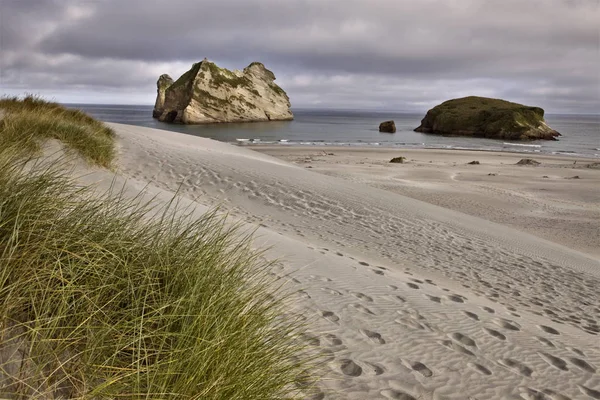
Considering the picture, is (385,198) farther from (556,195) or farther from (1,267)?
(1,267)

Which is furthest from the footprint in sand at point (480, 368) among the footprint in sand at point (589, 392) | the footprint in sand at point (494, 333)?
the footprint in sand at point (494, 333)

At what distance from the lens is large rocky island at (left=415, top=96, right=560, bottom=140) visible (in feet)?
196

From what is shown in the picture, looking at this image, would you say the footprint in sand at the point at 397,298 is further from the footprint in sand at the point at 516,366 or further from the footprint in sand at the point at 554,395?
the footprint in sand at the point at 554,395

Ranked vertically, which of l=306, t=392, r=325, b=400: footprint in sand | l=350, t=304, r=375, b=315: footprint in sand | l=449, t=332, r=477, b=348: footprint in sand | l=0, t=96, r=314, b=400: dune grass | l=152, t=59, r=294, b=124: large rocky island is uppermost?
l=152, t=59, r=294, b=124: large rocky island

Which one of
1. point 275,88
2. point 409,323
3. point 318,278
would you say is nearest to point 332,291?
point 318,278

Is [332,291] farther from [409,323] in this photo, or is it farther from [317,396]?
[317,396]

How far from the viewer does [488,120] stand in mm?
64812

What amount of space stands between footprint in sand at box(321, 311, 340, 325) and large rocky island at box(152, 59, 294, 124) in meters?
72.3

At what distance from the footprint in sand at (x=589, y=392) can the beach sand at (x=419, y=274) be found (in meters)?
0.01

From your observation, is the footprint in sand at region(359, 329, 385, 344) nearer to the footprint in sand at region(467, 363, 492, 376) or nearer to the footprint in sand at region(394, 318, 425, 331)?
the footprint in sand at region(394, 318, 425, 331)

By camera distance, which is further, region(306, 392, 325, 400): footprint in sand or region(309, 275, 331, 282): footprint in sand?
region(309, 275, 331, 282): footprint in sand

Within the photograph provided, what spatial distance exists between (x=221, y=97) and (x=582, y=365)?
254 ft

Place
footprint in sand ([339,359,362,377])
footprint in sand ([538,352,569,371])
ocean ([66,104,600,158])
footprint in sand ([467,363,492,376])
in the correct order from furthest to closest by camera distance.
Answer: ocean ([66,104,600,158]) → footprint in sand ([538,352,569,371]) → footprint in sand ([467,363,492,376]) → footprint in sand ([339,359,362,377])

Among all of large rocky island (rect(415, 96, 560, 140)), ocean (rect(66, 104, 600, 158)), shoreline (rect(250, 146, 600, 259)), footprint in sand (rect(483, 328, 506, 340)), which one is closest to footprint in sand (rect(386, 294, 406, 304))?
footprint in sand (rect(483, 328, 506, 340))
